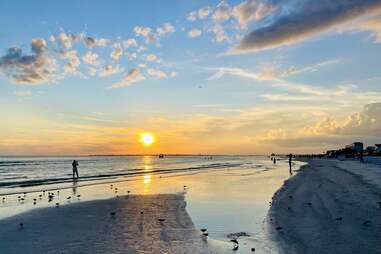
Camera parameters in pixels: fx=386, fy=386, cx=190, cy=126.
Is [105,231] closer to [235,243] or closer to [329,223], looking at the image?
[235,243]

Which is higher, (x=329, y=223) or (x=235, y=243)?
(x=329, y=223)

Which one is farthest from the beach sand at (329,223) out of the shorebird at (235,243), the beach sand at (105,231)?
the beach sand at (105,231)

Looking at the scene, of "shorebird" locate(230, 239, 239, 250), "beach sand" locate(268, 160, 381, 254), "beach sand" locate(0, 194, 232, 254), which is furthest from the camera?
"beach sand" locate(0, 194, 232, 254)

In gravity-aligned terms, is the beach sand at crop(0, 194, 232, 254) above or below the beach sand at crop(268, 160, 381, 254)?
below

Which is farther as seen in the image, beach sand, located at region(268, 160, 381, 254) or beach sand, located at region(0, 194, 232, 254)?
beach sand, located at region(0, 194, 232, 254)

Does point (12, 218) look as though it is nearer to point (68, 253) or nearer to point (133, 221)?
point (133, 221)

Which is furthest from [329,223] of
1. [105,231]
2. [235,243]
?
[105,231]

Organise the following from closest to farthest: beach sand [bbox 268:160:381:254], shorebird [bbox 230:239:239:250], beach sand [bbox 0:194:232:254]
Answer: beach sand [bbox 268:160:381:254] → shorebird [bbox 230:239:239:250] → beach sand [bbox 0:194:232:254]

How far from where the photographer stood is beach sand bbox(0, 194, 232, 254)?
13.5 m

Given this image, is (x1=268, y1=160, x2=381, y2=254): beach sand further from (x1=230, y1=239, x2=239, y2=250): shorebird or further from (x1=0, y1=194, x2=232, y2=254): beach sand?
(x1=0, y1=194, x2=232, y2=254): beach sand

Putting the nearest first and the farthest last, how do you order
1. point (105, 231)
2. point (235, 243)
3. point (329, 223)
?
point (235, 243)
point (329, 223)
point (105, 231)

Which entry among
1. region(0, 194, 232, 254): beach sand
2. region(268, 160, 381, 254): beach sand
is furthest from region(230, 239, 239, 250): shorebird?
region(268, 160, 381, 254): beach sand

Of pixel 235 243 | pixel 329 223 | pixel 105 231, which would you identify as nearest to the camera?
pixel 235 243

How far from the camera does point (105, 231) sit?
1645 centimetres
